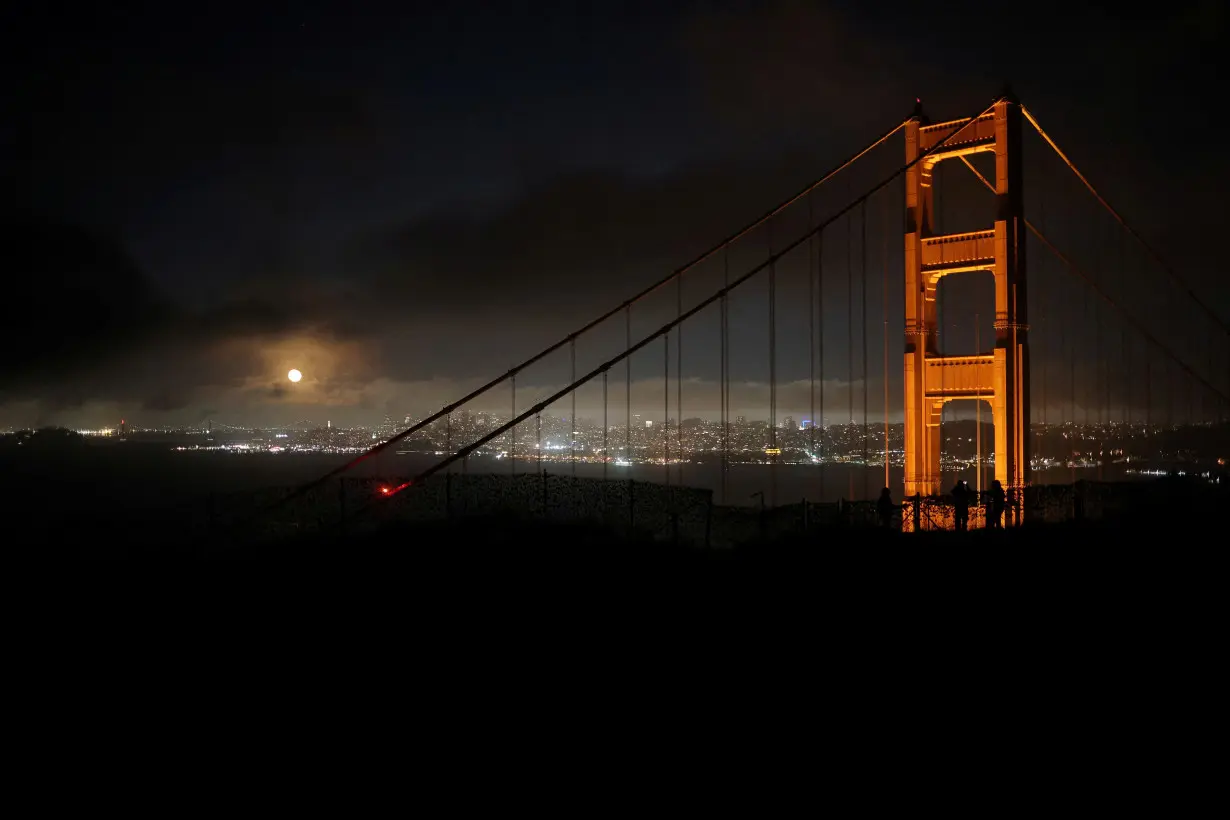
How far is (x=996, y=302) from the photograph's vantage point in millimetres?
18422

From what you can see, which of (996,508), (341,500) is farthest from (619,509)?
(996,508)

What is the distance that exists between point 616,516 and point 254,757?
10088 mm

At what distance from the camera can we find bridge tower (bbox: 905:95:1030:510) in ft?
59.8

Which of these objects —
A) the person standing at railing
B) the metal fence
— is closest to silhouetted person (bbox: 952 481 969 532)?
the metal fence

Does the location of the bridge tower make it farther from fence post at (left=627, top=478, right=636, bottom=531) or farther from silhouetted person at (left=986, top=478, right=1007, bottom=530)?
fence post at (left=627, top=478, right=636, bottom=531)

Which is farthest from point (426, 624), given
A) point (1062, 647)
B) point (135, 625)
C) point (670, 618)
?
point (1062, 647)

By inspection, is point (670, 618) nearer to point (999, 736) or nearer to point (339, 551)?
point (999, 736)

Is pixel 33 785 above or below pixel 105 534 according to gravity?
below

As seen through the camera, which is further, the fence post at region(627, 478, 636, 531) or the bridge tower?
the bridge tower

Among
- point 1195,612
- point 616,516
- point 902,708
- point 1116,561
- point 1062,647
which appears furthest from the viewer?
point 616,516

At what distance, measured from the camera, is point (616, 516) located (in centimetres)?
1595

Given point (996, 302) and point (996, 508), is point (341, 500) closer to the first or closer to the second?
point (996, 508)

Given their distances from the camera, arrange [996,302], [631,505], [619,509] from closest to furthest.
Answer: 1. [631,505]
2. [619,509]
3. [996,302]

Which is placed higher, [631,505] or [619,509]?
[631,505]
